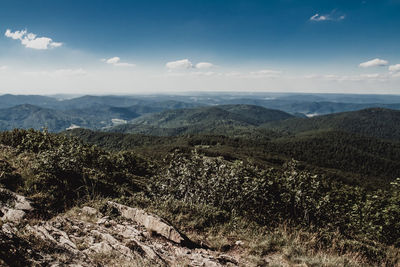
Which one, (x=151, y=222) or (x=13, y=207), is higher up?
(x=13, y=207)

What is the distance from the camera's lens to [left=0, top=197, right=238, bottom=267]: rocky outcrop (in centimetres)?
609

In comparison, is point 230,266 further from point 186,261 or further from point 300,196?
point 300,196

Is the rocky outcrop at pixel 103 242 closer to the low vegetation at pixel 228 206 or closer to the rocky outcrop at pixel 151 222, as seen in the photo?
the rocky outcrop at pixel 151 222

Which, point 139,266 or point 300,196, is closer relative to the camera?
point 139,266

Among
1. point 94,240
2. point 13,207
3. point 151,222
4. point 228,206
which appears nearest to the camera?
point 94,240

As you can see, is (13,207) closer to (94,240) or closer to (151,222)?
(94,240)

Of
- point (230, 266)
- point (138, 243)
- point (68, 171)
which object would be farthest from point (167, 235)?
point (68, 171)

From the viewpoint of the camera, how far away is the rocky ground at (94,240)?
5992 millimetres

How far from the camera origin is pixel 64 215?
9094mm

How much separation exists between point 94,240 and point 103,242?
1.57 ft

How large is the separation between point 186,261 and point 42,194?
8.20 m

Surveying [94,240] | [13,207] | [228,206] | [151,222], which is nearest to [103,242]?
[94,240]

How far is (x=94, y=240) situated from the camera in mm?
7562

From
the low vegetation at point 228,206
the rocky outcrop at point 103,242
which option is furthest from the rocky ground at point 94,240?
the low vegetation at point 228,206
